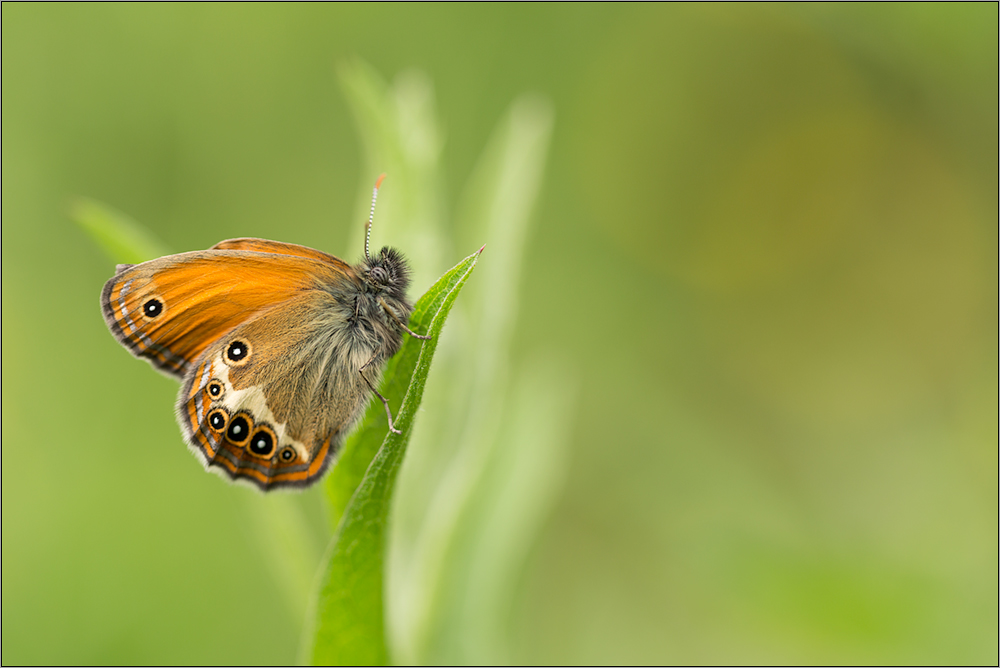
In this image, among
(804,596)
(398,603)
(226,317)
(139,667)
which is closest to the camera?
(398,603)

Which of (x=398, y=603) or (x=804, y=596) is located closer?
(x=398, y=603)

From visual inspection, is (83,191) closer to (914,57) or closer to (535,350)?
(535,350)

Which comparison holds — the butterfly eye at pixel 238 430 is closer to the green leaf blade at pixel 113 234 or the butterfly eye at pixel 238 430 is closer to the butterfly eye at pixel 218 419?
the butterfly eye at pixel 218 419

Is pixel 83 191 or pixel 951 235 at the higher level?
pixel 951 235

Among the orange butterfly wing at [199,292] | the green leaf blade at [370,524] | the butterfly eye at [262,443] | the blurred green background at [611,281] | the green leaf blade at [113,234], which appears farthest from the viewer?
the blurred green background at [611,281]

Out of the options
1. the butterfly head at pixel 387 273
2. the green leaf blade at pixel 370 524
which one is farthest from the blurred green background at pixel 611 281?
the green leaf blade at pixel 370 524

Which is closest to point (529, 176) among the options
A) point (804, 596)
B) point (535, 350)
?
point (804, 596)

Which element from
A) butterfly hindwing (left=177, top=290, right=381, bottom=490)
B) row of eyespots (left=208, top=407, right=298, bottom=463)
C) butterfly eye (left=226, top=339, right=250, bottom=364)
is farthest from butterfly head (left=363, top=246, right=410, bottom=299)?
row of eyespots (left=208, top=407, right=298, bottom=463)
